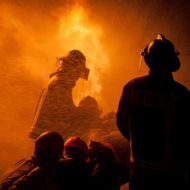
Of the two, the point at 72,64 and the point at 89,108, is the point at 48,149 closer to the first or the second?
the point at 89,108

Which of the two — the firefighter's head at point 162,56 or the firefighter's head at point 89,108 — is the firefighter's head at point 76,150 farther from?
the firefighter's head at point 89,108

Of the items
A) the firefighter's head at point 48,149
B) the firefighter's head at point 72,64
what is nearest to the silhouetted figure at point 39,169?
the firefighter's head at point 48,149

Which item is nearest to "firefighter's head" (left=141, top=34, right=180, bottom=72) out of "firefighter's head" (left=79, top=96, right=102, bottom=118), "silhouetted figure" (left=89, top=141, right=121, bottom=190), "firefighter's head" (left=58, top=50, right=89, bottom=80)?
"silhouetted figure" (left=89, top=141, right=121, bottom=190)

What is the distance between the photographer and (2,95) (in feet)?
145

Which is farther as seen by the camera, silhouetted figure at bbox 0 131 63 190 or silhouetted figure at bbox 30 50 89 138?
silhouetted figure at bbox 30 50 89 138

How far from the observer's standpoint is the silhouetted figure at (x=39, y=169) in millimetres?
1387

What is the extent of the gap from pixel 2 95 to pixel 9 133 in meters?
20.2

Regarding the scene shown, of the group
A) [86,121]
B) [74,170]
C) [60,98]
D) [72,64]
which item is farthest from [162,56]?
[72,64]

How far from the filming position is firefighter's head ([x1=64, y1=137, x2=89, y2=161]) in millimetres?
1931

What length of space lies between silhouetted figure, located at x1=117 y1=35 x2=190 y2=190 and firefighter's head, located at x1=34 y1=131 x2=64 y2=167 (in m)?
0.96

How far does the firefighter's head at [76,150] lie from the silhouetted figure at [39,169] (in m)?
0.24

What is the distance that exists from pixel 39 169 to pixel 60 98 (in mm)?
9733

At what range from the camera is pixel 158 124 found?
153 centimetres

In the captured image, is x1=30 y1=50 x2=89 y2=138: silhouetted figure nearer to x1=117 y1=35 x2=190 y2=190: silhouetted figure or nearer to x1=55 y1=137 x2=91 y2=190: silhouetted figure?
x1=55 y1=137 x2=91 y2=190: silhouetted figure
